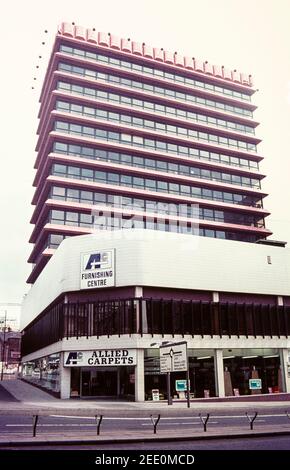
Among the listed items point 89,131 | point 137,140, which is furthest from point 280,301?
point 89,131

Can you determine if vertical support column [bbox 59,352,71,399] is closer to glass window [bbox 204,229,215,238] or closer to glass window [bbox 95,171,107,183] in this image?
glass window [bbox 95,171,107,183]

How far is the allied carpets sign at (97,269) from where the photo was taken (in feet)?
134

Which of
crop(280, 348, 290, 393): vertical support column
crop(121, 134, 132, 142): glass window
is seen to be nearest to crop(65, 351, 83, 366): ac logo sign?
crop(280, 348, 290, 393): vertical support column

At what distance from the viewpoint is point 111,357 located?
39250mm

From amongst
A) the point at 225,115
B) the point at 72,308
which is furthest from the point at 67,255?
the point at 225,115

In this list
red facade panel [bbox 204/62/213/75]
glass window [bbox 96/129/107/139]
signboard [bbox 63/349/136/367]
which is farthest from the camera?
red facade panel [bbox 204/62/213/75]

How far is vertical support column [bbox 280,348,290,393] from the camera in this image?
44625 mm

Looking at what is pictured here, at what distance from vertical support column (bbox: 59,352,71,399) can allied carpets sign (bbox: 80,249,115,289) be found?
6.92 m

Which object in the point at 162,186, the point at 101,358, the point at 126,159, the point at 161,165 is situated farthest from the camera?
the point at 161,165

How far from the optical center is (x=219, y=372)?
138 feet

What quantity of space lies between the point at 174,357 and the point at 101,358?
32.3 feet

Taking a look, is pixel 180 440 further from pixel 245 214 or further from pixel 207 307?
pixel 245 214

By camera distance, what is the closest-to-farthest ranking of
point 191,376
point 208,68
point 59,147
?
point 191,376, point 59,147, point 208,68

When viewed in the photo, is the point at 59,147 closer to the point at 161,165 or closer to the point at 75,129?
the point at 75,129
